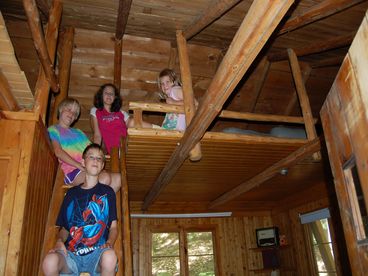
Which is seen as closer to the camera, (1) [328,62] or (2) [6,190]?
(2) [6,190]

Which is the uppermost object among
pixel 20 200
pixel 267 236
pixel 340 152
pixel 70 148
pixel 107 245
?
pixel 70 148

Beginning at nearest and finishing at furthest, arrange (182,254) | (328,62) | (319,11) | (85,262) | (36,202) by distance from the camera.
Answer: (85,262)
(36,202)
(319,11)
(328,62)
(182,254)

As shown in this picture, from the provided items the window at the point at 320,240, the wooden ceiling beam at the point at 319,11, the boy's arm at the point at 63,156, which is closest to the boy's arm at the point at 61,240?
the boy's arm at the point at 63,156

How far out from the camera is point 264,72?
600cm

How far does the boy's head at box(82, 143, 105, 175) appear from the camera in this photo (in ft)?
9.39

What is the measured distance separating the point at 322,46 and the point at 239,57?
3.58 m

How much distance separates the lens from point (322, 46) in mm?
5078

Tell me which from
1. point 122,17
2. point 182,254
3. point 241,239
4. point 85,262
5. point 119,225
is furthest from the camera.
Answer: point 241,239

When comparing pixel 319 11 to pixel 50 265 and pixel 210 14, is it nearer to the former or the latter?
pixel 210 14

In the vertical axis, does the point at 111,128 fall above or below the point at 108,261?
above

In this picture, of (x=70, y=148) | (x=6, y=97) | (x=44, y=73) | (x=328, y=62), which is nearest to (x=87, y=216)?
(x=70, y=148)

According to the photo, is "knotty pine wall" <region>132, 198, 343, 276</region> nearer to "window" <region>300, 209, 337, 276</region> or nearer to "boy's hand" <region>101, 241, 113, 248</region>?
"window" <region>300, 209, 337, 276</region>

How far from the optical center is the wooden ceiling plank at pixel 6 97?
8.24ft

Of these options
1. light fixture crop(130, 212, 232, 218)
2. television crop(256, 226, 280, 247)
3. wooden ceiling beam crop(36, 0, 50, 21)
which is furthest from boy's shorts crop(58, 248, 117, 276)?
television crop(256, 226, 280, 247)
